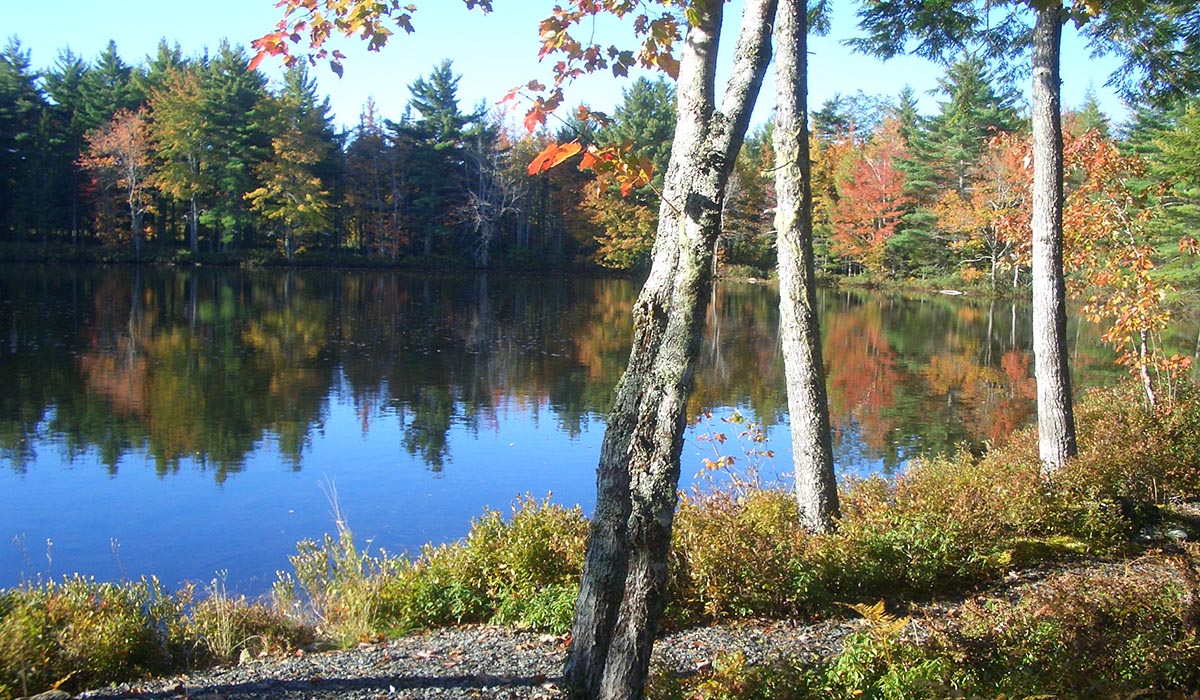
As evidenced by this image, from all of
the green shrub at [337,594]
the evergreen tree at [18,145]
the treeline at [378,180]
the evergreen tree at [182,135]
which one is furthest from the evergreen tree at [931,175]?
the evergreen tree at [18,145]

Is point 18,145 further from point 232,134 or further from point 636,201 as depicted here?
point 636,201

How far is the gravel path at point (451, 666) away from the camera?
165 inches

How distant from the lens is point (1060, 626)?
12.3 feet

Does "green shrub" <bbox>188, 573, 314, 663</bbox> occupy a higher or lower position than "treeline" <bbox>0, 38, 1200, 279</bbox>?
lower

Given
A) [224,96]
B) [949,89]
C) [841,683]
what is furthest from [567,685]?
[224,96]

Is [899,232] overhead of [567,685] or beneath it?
overhead

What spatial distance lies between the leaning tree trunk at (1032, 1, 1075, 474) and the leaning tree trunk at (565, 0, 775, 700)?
224 inches

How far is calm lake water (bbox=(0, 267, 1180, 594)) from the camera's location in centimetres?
877

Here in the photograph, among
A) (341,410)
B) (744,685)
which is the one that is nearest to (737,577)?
(744,685)

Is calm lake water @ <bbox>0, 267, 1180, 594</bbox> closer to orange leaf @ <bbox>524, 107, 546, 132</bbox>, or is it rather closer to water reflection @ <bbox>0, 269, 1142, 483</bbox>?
water reflection @ <bbox>0, 269, 1142, 483</bbox>

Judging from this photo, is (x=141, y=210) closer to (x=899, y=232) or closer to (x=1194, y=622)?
(x=899, y=232)

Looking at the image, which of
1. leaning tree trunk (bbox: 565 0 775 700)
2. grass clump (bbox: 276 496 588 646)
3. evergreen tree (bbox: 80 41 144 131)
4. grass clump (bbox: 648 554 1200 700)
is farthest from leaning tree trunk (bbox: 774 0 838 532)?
evergreen tree (bbox: 80 41 144 131)

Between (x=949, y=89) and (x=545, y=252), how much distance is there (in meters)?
44.3

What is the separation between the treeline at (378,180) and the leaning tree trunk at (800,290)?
3590 centimetres
